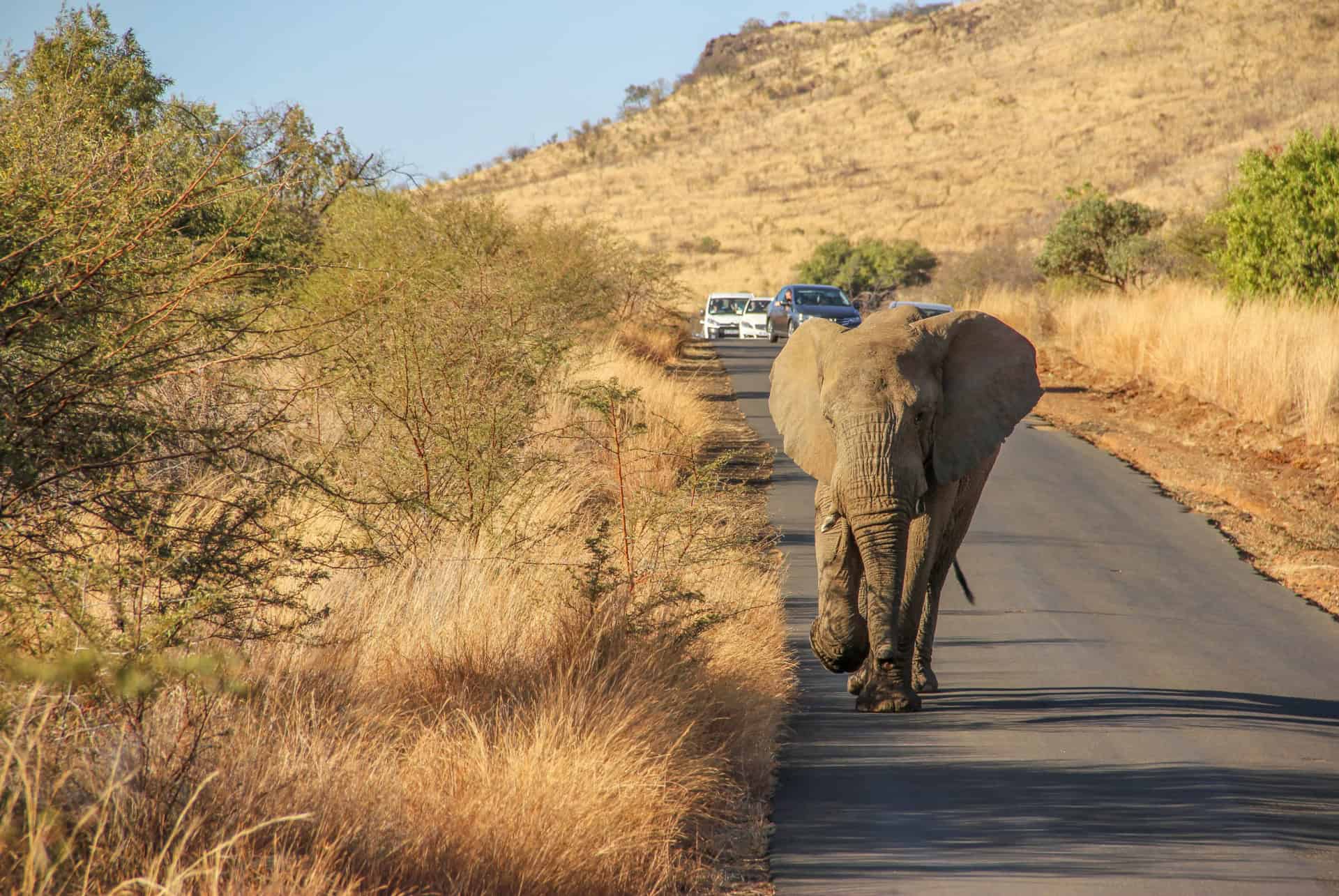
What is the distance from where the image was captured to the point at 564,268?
24938mm

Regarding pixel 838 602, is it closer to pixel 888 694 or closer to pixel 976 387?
pixel 888 694

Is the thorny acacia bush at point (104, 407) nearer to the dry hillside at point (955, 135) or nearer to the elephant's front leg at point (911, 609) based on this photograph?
the elephant's front leg at point (911, 609)

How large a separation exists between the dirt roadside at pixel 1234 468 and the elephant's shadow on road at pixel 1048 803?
4.65 metres

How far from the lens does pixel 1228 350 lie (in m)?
20.5

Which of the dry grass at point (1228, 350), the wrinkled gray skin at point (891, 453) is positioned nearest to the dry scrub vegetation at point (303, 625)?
the wrinkled gray skin at point (891, 453)

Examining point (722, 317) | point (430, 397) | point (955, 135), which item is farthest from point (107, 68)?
point (955, 135)

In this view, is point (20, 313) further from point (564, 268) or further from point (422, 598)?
point (564, 268)

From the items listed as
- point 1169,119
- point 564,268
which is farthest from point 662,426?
point 1169,119

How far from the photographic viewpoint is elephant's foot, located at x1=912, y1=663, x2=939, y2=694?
838cm

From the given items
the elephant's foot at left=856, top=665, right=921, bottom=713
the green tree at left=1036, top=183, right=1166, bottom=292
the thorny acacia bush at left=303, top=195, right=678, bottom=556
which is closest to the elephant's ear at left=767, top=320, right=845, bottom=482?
the elephant's foot at left=856, top=665, right=921, bottom=713

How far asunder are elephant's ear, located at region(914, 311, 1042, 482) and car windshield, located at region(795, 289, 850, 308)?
29.1m

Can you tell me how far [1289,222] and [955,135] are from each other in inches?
2811

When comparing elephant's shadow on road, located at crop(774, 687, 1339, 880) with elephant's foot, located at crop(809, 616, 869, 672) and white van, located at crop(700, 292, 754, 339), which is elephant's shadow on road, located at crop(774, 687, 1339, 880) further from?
white van, located at crop(700, 292, 754, 339)

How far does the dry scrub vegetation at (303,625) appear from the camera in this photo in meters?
4.38
